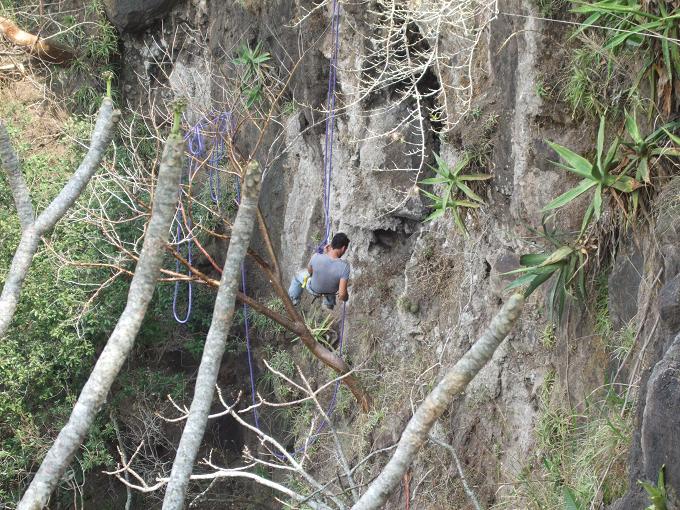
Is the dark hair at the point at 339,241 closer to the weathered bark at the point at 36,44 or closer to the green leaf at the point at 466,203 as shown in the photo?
the green leaf at the point at 466,203

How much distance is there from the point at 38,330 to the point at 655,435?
942 cm

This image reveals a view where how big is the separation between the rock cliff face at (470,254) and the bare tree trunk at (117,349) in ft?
9.58

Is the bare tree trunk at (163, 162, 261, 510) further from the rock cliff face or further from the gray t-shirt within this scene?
the gray t-shirt

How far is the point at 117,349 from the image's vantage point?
426 cm

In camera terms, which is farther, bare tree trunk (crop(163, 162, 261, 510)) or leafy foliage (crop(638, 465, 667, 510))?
leafy foliage (crop(638, 465, 667, 510))

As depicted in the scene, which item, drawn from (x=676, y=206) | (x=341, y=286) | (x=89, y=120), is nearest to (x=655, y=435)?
(x=676, y=206)

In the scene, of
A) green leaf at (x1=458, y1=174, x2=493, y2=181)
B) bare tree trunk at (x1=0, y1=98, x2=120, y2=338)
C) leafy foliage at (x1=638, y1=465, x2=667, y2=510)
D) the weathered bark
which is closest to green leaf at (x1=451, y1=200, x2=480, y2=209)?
green leaf at (x1=458, y1=174, x2=493, y2=181)

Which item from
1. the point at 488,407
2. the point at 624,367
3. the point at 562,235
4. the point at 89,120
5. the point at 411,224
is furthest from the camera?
the point at 89,120

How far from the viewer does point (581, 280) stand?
7750mm

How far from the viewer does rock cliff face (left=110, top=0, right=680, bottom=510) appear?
697 cm

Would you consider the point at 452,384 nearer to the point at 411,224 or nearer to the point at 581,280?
the point at 581,280

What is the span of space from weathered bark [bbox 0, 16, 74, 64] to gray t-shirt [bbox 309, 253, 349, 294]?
335 inches

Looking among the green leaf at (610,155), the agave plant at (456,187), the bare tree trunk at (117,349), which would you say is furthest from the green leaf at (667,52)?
the bare tree trunk at (117,349)

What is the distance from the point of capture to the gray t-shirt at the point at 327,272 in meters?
10.2
